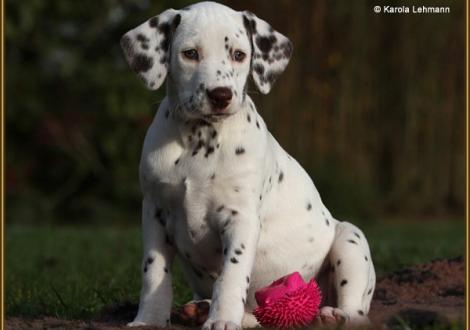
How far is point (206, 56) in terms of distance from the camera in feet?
15.3

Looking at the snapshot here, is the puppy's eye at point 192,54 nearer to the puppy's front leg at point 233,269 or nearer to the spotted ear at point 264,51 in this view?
the spotted ear at point 264,51

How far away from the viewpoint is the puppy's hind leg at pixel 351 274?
5.15 m

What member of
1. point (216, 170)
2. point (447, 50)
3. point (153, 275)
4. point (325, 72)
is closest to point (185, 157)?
point (216, 170)

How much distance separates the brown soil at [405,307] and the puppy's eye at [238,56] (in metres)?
1.40

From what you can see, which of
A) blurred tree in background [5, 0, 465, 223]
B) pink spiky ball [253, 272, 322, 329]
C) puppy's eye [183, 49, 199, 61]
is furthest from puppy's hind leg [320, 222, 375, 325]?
blurred tree in background [5, 0, 465, 223]

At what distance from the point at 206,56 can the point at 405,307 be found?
1819 mm

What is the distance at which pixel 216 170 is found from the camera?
15.6 feet

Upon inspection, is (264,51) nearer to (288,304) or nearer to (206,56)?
(206,56)

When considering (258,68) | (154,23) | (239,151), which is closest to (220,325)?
(239,151)

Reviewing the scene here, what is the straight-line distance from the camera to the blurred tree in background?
16.8 metres

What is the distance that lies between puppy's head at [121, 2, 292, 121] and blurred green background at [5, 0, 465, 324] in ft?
34.2

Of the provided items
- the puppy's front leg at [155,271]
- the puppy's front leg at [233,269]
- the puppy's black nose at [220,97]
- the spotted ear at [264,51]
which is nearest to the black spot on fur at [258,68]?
the spotted ear at [264,51]

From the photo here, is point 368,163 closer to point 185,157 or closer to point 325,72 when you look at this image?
point 325,72

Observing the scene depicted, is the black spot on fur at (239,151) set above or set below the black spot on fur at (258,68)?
below
